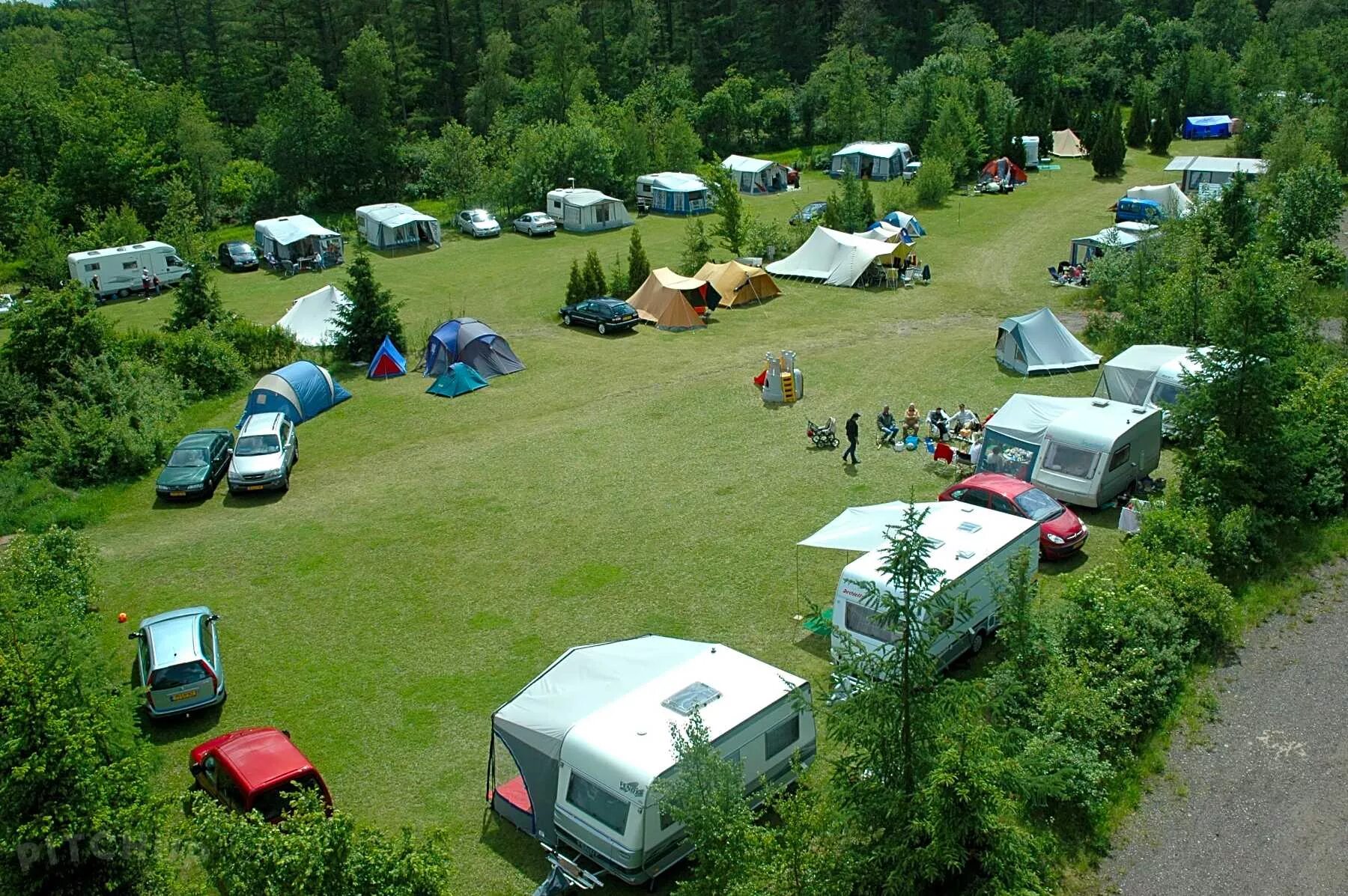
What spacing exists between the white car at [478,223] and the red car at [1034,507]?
30.0m

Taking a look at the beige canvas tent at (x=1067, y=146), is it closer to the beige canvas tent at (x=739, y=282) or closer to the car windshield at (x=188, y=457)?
the beige canvas tent at (x=739, y=282)

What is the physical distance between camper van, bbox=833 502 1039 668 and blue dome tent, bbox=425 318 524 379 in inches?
549

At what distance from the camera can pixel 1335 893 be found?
9.64 metres

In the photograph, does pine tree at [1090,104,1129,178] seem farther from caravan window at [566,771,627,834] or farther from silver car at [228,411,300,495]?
caravan window at [566,771,627,834]

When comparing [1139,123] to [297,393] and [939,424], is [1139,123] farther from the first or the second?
[297,393]

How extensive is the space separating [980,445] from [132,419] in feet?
56.2

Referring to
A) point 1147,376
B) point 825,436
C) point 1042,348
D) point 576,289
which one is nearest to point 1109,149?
point 1042,348

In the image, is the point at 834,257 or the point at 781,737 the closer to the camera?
the point at 781,737

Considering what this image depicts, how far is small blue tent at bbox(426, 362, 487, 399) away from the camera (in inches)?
963

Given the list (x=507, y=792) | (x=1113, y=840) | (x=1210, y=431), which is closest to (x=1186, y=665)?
(x=1113, y=840)

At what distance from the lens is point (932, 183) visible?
43.6 metres

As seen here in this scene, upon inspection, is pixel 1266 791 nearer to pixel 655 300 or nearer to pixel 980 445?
pixel 980 445

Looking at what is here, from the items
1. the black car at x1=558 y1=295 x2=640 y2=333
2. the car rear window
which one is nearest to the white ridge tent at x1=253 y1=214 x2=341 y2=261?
the black car at x1=558 y1=295 x2=640 y2=333

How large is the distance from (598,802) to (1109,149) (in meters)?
45.6
